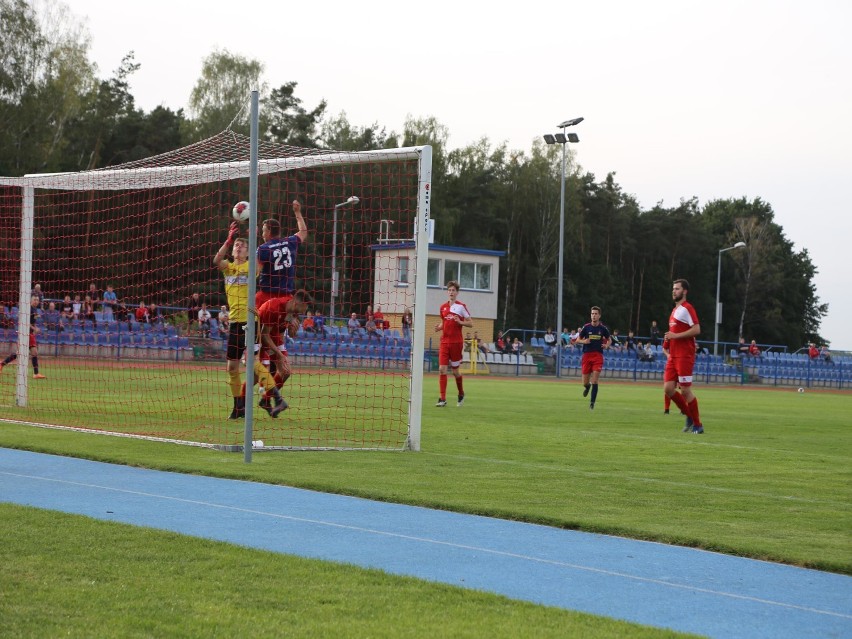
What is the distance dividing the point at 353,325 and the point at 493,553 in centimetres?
1955

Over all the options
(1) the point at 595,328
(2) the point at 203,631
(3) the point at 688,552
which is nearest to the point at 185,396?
(1) the point at 595,328

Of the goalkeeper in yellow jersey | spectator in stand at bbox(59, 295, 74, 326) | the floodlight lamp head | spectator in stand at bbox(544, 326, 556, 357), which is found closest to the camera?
the goalkeeper in yellow jersey

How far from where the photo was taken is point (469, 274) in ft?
185

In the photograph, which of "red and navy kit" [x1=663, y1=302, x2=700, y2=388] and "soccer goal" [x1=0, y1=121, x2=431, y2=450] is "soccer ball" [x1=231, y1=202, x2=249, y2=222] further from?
"red and navy kit" [x1=663, y1=302, x2=700, y2=388]

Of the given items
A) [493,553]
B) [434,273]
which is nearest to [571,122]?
[434,273]

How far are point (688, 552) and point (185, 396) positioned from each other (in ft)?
45.2

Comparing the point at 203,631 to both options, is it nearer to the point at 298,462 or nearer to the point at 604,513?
the point at 604,513

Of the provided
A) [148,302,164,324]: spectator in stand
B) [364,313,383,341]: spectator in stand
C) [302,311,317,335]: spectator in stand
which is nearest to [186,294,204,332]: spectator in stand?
[148,302,164,324]: spectator in stand

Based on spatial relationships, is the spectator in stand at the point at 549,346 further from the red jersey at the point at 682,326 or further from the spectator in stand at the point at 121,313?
the red jersey at the point at 682,326

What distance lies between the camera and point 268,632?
4254 millimetres

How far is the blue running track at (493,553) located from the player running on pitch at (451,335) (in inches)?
420

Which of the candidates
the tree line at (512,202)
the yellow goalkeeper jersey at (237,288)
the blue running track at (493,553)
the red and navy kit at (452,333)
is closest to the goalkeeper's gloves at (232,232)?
the yellow goalkeeper jersey at (237,288)

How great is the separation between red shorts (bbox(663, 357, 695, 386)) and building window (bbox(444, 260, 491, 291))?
130 feet

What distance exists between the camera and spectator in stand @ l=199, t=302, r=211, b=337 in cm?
2888
